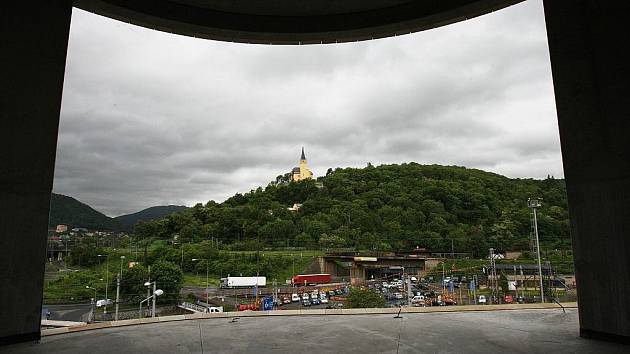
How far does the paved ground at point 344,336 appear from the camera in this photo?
5.41m

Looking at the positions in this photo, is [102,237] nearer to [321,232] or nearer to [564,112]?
[321,232]

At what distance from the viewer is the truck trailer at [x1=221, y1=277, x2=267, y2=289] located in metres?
23.4

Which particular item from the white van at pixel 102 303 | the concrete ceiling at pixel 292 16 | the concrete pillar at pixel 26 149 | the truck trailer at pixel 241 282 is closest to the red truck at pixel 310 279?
the truck trailer at pixel 241 282

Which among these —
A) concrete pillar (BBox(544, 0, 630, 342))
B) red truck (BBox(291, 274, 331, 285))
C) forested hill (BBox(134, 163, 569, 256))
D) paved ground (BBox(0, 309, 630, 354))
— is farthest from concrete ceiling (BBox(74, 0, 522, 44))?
red truck (BBox(291, 274, 331, 285))

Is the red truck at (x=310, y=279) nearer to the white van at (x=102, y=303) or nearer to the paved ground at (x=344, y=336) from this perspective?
the white van at (x=102, y=303)

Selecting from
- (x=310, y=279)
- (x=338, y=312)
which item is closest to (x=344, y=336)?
(x=338, y=312)

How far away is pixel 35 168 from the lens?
6191 millimetres

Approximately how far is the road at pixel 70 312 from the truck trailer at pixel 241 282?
7360mm

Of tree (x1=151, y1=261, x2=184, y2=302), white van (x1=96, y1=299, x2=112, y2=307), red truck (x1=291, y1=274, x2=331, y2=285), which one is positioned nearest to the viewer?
white van (x1=96, y1=299, x2=112, y2=307)

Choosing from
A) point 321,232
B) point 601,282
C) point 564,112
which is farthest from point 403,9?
point 321,232

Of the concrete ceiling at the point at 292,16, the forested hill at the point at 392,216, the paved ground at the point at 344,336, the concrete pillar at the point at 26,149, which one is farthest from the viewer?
the forested hill at the point at 392,216

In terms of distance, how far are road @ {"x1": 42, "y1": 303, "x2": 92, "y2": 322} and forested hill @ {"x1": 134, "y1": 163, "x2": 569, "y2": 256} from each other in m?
7.33

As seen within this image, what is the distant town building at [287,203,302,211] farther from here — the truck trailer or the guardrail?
the guardrail

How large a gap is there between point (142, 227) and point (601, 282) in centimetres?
2741
